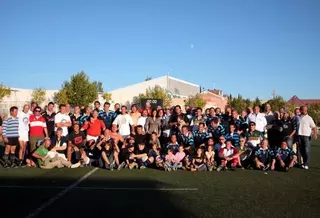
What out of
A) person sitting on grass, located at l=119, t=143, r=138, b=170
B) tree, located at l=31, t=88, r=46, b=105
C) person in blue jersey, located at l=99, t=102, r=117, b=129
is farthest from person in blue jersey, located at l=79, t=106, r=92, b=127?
tree, located at l=31, t=88, r=46, b=105

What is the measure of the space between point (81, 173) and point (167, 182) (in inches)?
106

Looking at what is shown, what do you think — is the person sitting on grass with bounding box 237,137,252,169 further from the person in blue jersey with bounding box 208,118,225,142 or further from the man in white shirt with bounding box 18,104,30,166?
the man in white shirt with bounding box 18,104,30,166

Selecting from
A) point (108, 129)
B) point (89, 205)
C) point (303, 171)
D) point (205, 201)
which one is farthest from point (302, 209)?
point (108, 129)

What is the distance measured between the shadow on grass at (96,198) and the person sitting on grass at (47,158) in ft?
5.75

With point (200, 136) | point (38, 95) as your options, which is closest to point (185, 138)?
point (200, 136)

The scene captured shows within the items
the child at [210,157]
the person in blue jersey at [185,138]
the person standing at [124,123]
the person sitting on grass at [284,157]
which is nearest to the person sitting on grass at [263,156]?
the person sitting on grass at [284,157]

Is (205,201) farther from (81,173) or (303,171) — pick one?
(303,171)

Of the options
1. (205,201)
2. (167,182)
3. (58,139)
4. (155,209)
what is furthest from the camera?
(58,139)

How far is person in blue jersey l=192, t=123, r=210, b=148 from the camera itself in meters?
10.6

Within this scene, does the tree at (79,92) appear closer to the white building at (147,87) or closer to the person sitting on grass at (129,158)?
the white building at (147,87)

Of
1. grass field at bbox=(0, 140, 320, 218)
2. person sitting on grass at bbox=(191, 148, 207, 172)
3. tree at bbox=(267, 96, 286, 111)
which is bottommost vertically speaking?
grass field at bbox=(0, 140, 320, 218)

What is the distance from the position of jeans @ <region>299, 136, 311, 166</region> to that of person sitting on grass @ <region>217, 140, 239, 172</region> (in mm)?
2258

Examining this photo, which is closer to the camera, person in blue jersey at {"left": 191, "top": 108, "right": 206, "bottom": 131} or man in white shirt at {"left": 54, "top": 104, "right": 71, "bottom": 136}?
man in white shirt at {"left": 54, "top": 104, "right": 71, "bottom": 136}

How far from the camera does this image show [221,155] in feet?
32.9
